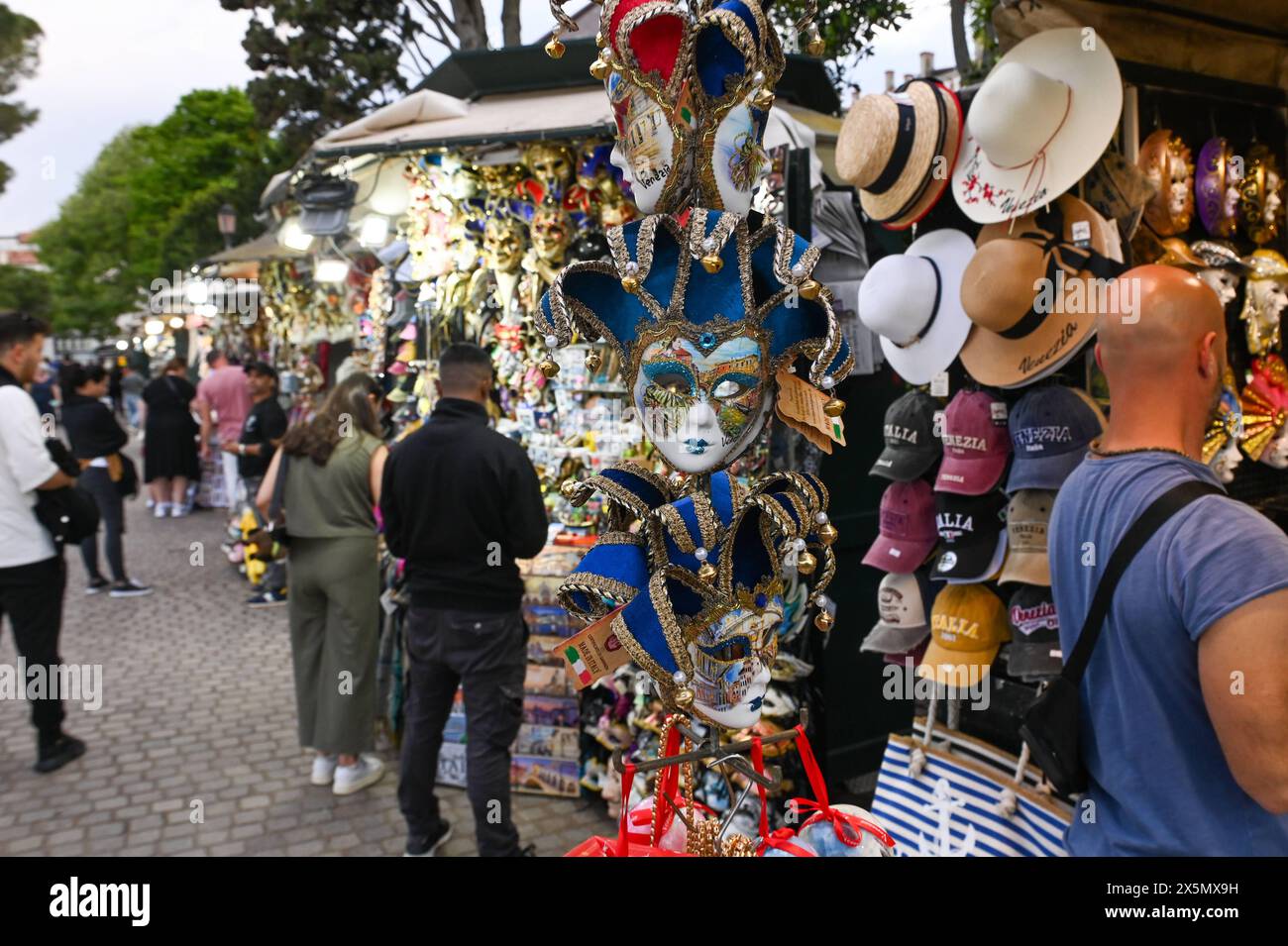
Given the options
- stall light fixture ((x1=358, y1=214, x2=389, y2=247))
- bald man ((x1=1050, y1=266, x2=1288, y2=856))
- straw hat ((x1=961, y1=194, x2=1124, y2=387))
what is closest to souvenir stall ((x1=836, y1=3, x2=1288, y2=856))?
straw hat ((x1=961, y1=194, x2=1124, y2=387))

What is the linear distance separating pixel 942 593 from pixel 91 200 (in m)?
55.5

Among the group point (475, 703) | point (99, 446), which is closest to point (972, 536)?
point (475, 703)

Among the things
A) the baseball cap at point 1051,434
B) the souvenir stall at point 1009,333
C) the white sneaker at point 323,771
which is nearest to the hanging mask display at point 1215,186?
the souvenir stall at point 1009,333

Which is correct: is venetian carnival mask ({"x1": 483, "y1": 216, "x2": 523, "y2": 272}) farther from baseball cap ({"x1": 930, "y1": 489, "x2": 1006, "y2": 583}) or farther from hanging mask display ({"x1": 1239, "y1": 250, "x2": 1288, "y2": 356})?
hanging mask display ({"x1": 1239, "y1": 250, "x2": 1288, "y2": 356})

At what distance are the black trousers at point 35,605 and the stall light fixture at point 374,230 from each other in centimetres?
293

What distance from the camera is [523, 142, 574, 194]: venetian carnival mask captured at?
5.04 meters

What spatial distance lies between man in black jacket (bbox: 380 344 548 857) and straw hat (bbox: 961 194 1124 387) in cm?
179

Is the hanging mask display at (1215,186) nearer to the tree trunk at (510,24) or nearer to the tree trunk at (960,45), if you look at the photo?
the tree trunk at (960,45)

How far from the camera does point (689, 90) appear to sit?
5.54 feet

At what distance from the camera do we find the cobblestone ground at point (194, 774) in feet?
Result: 12.9

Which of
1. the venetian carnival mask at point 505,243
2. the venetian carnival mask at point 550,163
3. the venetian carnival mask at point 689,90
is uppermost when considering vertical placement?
the venetian carnival mask at point 550,163

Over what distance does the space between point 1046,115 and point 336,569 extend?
3.49 m
